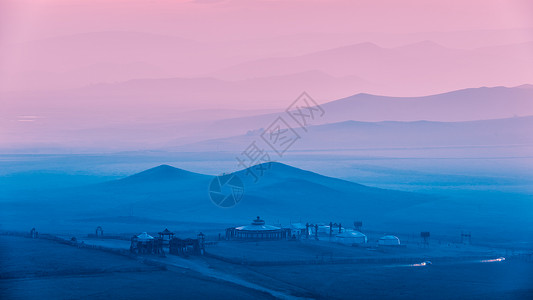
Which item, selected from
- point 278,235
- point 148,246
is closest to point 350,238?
point 278,235

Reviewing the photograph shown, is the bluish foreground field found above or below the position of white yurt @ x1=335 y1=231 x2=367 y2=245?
below

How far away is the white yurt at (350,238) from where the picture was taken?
73000 millimetres

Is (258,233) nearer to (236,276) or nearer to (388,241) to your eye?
(388,241)

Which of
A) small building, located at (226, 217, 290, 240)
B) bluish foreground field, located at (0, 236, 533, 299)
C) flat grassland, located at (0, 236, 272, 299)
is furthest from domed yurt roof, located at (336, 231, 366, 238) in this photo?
flat grassland, located at (0, 236, 272, 299)

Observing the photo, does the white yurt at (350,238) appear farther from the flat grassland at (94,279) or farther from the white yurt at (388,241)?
the flat grassland at (94,279)

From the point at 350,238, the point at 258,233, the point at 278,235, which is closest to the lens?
the point at 258,233

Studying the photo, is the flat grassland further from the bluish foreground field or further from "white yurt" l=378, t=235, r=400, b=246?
"white yurt" l=378, t=235, r=400, b=246

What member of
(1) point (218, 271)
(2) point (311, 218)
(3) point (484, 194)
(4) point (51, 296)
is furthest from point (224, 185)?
(4) point (51, 296)

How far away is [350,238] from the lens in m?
73.3

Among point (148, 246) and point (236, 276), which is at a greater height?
point (148, 246)

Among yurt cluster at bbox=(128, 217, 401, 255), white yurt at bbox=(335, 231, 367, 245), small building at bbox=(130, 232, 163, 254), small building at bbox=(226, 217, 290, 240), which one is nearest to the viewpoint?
small building at bbox=(130, 232, 163, 254)

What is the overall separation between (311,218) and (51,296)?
191 feet

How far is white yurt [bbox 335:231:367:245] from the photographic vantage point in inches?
2874

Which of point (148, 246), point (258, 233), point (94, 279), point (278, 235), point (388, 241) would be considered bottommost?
point (94, 279)
